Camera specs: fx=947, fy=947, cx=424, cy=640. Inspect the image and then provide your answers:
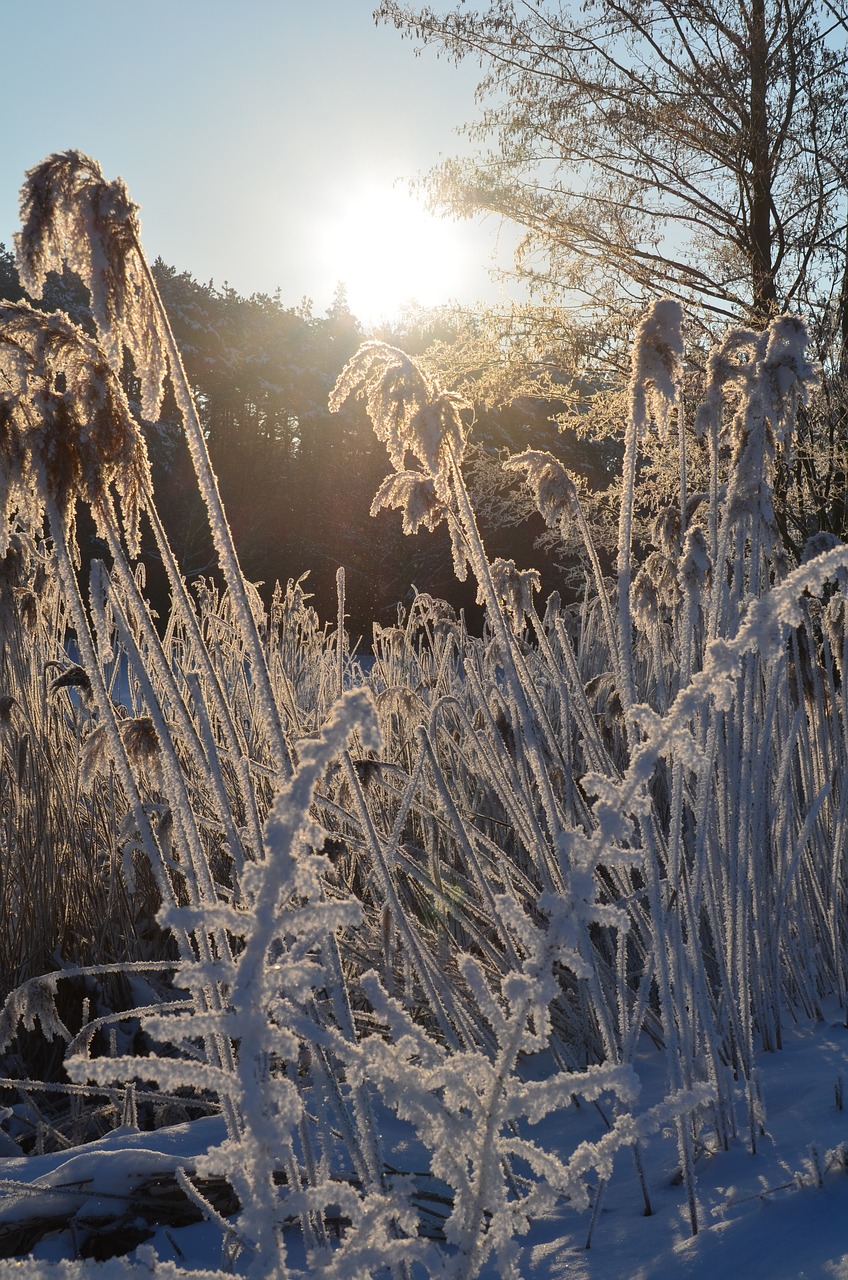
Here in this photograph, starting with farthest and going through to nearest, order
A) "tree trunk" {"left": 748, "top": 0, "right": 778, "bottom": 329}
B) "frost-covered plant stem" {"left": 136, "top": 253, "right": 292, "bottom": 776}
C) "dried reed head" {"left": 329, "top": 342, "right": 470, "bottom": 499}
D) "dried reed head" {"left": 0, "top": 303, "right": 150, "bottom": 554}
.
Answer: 1. "tree trunk" {"left": 748, "top": 0, "right": 778, "bottom": 329}
2. "dried reed head" {"left": 329, "top": 342, "right": 470, "bottom": 499}
3. "dried reed head" {"left": 0, "top": 303, "right": 150, "bottom": 554}
4. "frost-covered plant stem" {"left": 136, "top": 253, "right": 292, "bottom": 776}

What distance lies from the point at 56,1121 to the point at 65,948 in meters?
0.71

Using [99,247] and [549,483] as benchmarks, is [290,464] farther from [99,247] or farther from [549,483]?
[99,247]

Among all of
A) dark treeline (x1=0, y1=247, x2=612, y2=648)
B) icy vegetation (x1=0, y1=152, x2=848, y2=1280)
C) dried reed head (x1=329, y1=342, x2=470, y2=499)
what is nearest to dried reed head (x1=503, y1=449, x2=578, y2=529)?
icy vegetation (x1=0, y1=152, x2=848, y2=1280)

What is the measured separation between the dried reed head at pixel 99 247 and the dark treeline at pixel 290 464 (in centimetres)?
1243

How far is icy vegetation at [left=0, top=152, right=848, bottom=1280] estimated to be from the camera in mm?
649

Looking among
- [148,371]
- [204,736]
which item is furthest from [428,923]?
[148,371]

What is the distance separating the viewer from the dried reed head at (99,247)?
1121 millimetres

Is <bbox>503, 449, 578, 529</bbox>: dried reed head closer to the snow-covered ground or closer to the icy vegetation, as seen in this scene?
the icy vegetation

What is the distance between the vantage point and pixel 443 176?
36.0ft

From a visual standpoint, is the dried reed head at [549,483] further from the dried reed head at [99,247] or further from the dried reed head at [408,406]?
the dried reed head at [99,247]

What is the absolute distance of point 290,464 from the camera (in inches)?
597

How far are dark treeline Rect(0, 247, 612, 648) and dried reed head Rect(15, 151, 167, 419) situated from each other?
12.4m

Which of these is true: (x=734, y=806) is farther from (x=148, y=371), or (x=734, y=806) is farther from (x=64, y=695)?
(x=64, y=695)

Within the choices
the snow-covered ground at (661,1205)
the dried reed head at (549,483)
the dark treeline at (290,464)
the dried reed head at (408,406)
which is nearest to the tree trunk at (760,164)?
the dark treeline at (290,464)
